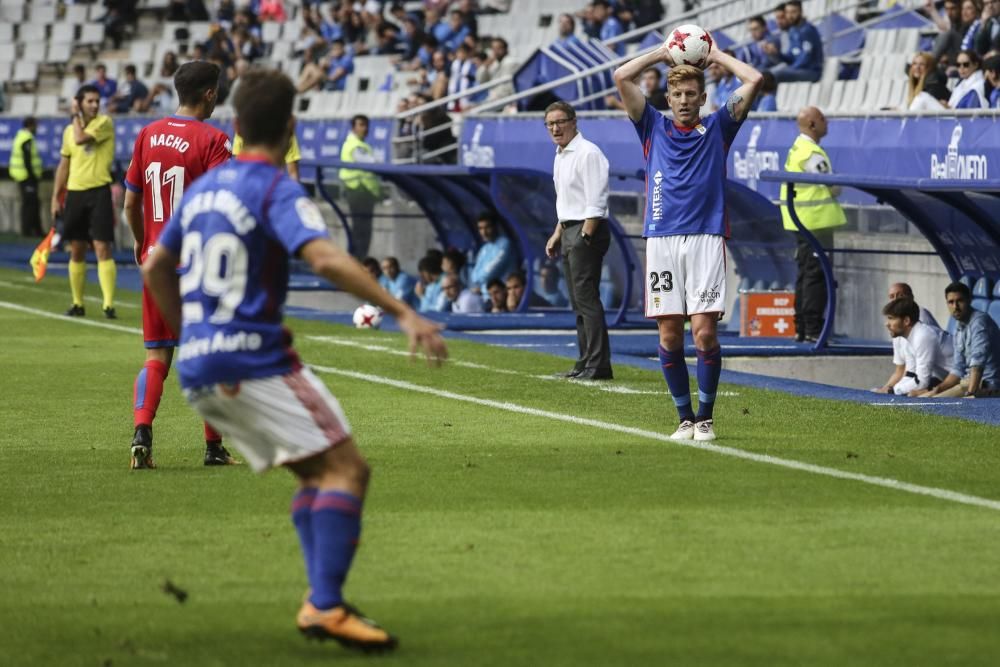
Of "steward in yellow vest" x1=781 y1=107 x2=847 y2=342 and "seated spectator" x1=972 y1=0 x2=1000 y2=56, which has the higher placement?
"seated spectator" x1=972 y1=0 x2=1000 y2=56

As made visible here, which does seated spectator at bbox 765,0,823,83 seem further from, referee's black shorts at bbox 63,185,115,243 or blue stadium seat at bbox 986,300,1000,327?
blue stadium seat at bbox 986,300,1000,327

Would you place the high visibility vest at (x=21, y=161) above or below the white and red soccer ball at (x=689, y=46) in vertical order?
below

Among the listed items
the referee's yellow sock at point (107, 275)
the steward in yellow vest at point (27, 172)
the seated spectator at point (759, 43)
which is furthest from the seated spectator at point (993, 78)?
the steward in yellow vest at point (27, 172)

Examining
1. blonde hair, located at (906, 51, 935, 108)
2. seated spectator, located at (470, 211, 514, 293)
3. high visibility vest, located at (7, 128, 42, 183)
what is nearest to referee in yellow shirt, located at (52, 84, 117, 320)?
seated spectator, located at (470, 211, 514, 293)

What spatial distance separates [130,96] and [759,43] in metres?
19.1

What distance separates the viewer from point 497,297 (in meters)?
22.4

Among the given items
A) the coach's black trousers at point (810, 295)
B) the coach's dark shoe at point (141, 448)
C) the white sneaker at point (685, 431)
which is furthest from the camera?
the coach's black trousers at point (810, 295)

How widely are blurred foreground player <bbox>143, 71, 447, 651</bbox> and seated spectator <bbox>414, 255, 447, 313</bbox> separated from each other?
55.4 feet

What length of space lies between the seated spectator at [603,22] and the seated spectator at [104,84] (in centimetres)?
1388

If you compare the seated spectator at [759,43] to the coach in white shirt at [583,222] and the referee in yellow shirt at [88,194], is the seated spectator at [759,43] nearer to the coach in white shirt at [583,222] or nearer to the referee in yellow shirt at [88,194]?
the referee in yellow shirt at [88,194]

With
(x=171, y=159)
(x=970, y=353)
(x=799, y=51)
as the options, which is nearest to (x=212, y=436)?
(x=171, y=159)

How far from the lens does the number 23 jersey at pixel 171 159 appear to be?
33.0 feet

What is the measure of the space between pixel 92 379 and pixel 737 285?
Result: 8.13 meters

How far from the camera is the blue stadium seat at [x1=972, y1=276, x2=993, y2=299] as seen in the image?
50.5ft
